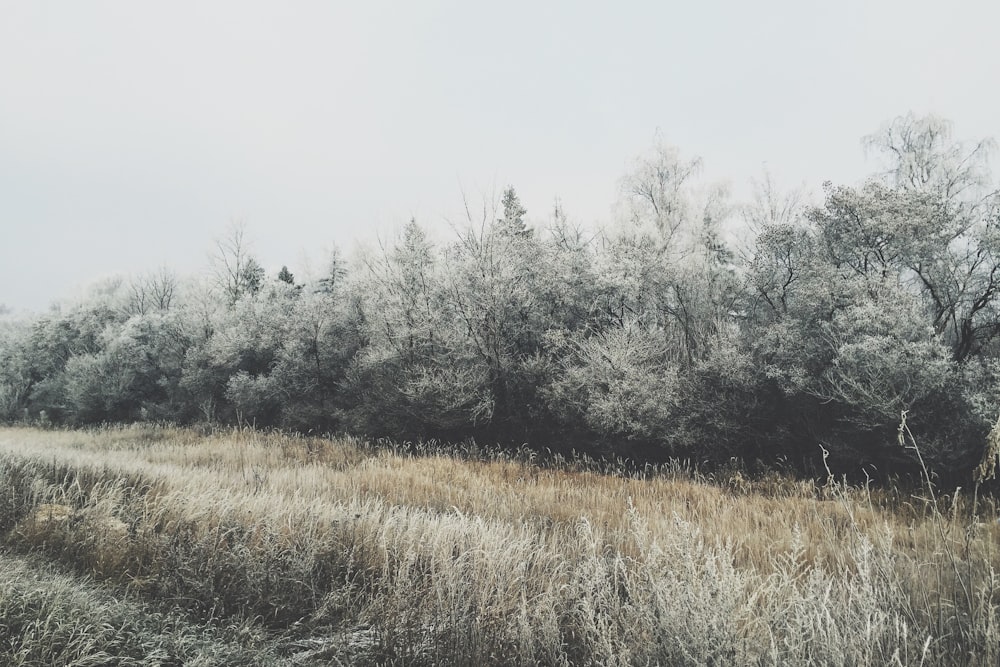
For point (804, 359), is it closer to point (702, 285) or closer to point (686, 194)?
point (702, 285)

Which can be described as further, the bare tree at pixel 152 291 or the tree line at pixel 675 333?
the bare tree at pixel 152 291

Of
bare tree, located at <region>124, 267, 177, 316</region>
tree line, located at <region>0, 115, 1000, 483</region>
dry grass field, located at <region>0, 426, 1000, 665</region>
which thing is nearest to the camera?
dry grass field, located at <region>0, 426, 1000, 665</region>

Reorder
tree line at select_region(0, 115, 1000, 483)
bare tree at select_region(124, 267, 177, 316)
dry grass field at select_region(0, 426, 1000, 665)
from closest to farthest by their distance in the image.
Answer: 1. dry grass field at select_region(0, 426, 1000, 665)
2. tree line at select_region(0, 115, 1000, 483)
3. bare tree at select_region(124, 267, 177, 316)

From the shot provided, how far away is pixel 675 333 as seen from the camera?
585 inches

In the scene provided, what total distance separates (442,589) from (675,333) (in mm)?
13287

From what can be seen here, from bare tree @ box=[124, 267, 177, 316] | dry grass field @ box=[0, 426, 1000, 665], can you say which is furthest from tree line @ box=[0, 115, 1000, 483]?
bare tree @ box=[124, 267, 177, 316]

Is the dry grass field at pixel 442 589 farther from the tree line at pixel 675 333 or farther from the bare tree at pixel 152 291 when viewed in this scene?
the bare tree at pixel 152 291

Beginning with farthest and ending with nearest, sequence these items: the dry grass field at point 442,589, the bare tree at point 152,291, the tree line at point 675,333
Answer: the bare tree at point 152,291 → the tree line at point 675,333 → the dry grass field at point 442,589

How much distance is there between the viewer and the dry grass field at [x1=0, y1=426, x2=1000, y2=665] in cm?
223

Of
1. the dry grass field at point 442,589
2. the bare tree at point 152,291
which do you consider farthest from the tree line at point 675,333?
Result: the bare tree at point 152,291

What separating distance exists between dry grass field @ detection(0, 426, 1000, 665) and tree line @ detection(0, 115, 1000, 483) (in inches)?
222

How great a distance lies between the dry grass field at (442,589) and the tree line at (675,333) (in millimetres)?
5639

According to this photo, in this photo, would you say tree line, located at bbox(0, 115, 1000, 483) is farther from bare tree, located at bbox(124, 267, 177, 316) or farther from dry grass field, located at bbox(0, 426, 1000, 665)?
bare tree, located at bbox(124, 267, 177, 316)

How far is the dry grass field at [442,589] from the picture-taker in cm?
223
